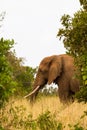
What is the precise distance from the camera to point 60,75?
20188mm

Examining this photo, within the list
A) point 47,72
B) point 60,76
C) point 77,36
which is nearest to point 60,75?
point 60,76

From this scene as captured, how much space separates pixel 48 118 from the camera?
10.2 meters

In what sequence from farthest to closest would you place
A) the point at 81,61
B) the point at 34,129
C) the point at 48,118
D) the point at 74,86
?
the point at 74,86, the point at 48,118, the point at 34,129, the point at 81,61

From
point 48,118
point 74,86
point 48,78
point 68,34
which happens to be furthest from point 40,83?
point 68,34

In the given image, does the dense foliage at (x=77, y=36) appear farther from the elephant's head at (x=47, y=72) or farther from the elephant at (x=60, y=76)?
the elephant's head at (x=47, y=72)

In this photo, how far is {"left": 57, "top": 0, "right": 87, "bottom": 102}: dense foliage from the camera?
8078 mm

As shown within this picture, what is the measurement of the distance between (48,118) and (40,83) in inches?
405

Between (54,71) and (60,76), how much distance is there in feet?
1.30

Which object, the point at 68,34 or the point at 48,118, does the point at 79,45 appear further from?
the point at 48,118

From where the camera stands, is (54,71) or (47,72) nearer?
(54,71)

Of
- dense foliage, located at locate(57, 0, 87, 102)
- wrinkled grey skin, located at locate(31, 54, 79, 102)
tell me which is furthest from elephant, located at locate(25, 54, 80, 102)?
dense foliage, located at locate(57, 0, 87, 102)

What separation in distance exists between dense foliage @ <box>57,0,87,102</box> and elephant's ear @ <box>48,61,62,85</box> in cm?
1141

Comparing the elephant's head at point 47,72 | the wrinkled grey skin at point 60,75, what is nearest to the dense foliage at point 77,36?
the wrinkled grey skin at point 60,75

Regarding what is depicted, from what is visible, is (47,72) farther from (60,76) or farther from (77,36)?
(77,36)
